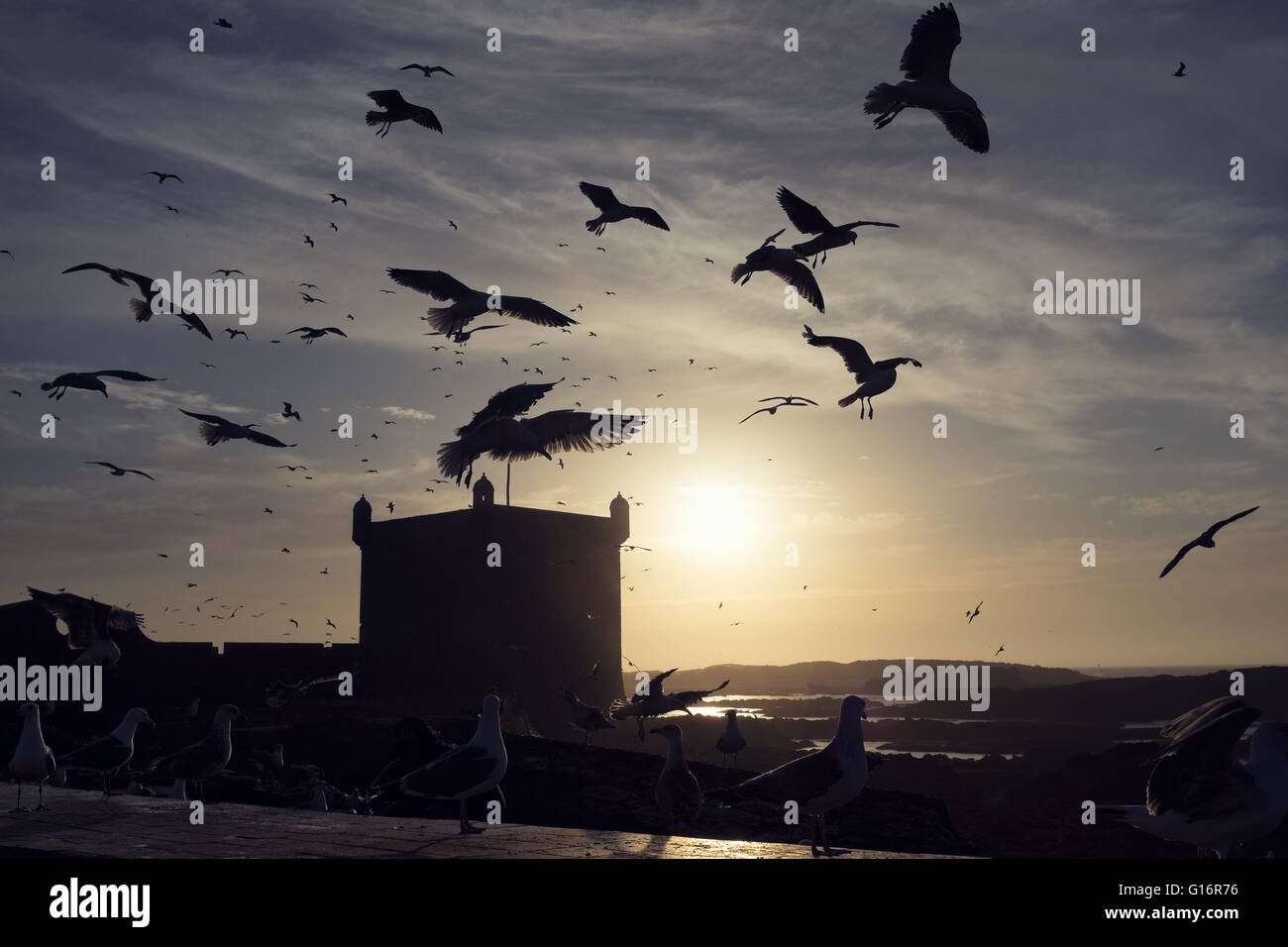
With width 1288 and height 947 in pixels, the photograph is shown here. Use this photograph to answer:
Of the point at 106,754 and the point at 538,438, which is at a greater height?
the point at 538,438

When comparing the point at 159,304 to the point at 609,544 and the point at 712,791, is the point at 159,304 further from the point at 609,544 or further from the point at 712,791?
the point at 609,544

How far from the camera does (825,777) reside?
891 cm

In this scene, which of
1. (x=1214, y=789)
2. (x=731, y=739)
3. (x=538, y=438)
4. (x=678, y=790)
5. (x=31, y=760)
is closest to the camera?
(x=1214, y=789)

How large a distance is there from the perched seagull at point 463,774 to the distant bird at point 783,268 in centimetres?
774

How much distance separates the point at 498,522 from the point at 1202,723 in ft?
128

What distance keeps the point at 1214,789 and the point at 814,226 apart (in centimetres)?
938

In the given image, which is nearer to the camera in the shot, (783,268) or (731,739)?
(783,268)

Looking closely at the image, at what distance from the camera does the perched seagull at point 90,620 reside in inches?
693

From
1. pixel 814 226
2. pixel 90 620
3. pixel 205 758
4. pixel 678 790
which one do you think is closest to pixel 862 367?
pixel 814 226

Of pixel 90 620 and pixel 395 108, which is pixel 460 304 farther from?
pixel 90 620

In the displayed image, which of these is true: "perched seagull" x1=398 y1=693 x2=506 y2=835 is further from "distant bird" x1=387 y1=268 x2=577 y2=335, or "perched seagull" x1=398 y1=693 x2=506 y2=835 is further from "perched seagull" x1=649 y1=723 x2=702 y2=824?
"distant bird" x1=387 y1=268 x2=577 y2=335

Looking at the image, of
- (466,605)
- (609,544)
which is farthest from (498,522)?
(609,544)

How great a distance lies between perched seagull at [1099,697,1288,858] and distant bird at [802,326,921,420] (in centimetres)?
752
